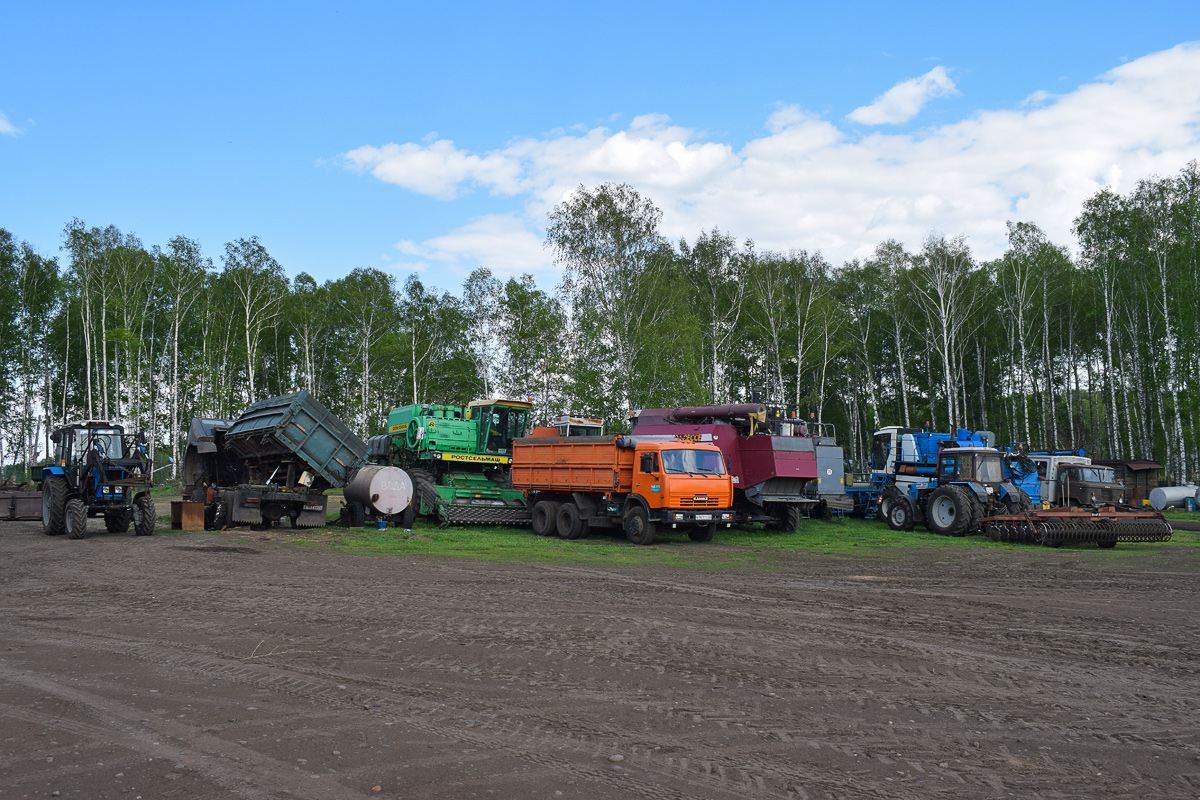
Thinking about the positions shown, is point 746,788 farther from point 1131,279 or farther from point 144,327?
point 144,327

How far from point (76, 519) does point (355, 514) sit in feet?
20.0

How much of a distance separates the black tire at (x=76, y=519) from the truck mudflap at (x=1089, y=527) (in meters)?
20.5

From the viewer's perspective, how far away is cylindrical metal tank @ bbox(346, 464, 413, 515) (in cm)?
1975

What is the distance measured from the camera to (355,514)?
2078cm

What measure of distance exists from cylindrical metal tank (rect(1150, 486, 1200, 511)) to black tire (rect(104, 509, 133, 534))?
32.8 metres

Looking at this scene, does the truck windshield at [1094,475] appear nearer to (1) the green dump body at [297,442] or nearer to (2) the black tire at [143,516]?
(1) the green dump body at [297,442]

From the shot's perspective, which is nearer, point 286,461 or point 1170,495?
point 286,461

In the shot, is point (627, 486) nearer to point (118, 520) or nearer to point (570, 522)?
point (570, 522)

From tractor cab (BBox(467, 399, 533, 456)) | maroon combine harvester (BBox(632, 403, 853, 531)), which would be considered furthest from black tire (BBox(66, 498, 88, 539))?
maroon combine harvester (BBox(632, 403, 853, 531))

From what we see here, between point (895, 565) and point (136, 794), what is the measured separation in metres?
12.7

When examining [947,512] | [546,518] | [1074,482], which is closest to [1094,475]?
[1074,482]

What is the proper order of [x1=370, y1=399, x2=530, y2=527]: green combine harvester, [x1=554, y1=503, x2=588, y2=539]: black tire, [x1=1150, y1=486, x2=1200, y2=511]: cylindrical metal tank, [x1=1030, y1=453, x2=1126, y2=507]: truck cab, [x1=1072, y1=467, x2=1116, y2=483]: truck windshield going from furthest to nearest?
[x1=1150, y1=486, x2=1200, y2=511]: cylindrical metal tank < [x1=1072, y1=467, x2=1116, y2=483]: truck windshield < [x1=1030, y1=453, x2=1126, y2=507]: truck cab < [x1=370, y1=399, x2=530, y2=527]: green combine harvester < [x1=554, y1=503, x2=588, y2=539]: black tire

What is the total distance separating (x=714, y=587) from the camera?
11250 mm

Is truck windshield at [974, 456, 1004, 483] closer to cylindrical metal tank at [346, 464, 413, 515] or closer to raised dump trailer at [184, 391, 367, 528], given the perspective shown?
cylindrical metal tank at [346, 464, 413, 515]
